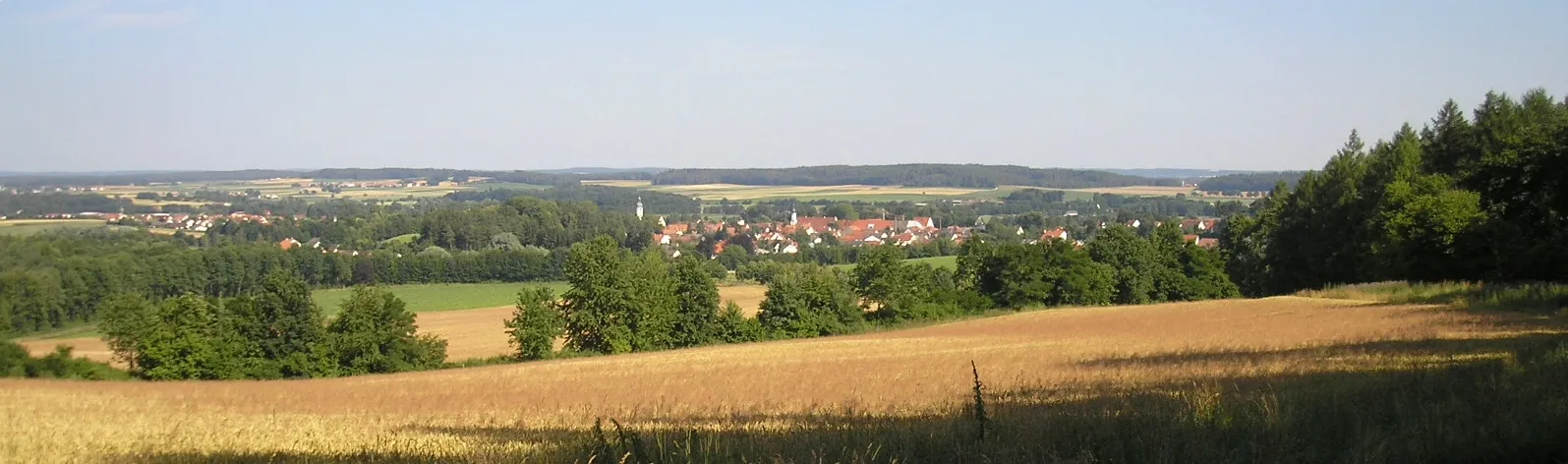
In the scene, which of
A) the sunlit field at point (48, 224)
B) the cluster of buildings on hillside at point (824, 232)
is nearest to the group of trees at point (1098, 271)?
the cluster of buildings on hillside at point (824, 232)

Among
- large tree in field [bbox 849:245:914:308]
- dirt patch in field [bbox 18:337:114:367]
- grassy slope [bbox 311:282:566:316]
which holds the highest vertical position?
large tree in field [bbox 849:245:914:308]

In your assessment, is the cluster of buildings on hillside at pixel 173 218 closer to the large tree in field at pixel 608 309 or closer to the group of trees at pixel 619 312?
the group of trees at pixel 619 312

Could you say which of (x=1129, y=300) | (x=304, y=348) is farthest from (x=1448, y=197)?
(x=304, y=348)

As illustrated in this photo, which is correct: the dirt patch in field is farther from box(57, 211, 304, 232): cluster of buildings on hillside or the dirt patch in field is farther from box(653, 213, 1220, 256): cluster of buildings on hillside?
box(57, 211, 304, 232): cluster of buildings on hillside

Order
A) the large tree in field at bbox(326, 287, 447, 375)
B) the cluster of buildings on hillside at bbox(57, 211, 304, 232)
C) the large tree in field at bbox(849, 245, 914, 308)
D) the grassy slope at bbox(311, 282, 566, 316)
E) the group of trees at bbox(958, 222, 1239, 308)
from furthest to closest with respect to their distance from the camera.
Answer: the cluster of buildings on hillside at bbox(57, 211, 304, 232), the grassy slope at bbox(311, 282, 566, 316), the group of trees at bbox(958, 222, 1239, 308), the large tree in field at bbox(849, 245, 914, 308), the large tree in field at bbox(326, 287, 447, 375)

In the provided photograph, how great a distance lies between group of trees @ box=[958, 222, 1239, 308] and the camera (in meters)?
64.9

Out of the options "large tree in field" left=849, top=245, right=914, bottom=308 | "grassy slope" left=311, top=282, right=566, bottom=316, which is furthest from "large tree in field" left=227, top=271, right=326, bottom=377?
"large tree in field" left=849, top=245, right=914, bottom=308

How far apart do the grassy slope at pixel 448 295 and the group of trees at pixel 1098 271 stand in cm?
3248

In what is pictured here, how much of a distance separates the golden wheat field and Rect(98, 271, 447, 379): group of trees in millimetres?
17580

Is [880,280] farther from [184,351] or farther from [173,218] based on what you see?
[173,218]

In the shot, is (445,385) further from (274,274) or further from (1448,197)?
(1448,197)

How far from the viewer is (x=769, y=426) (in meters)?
7.83

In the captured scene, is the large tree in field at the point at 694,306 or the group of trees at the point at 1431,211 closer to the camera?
the group of trees at the point at 1431,211

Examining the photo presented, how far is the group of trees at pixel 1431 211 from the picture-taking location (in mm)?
37562
